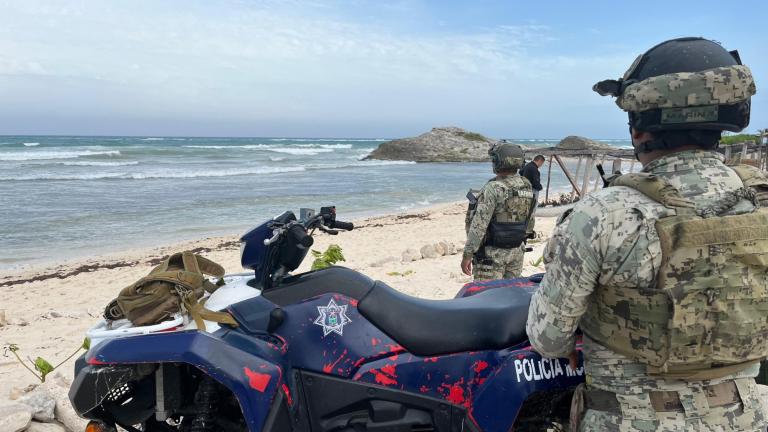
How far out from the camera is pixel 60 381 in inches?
167

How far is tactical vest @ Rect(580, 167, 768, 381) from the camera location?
5.39ft

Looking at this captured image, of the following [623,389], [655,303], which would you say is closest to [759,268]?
[655,303]

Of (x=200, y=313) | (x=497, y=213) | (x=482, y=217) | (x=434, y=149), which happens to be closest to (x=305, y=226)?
(x=200, y=313)

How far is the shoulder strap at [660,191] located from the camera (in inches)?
66.4

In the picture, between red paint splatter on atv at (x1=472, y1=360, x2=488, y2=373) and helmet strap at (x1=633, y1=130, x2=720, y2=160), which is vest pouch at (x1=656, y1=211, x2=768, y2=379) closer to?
helmet strap at (x1=633, y1=130, x2=720, y2=160)

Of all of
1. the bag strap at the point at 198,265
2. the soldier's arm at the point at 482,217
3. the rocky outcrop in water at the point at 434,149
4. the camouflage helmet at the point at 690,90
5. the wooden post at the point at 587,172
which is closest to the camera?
the camouflage helmet at the point at 690,90

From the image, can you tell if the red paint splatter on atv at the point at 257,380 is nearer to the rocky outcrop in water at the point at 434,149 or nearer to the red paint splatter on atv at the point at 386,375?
the red paint splatter on atv at the point at 386,375

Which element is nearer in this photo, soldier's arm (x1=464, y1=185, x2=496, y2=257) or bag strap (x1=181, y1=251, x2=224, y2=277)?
bag strap (x1=181, y1=251, x2=224, y2=277)

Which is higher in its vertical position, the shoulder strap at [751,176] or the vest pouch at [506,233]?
the shoulder strap at [751,176]

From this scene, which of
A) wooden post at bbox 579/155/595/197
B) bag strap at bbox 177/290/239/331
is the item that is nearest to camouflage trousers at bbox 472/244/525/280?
bag strap at bbox 177/290/239/331

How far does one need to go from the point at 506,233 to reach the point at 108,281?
A: 271 inches

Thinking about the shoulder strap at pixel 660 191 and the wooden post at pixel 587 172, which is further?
the wooden post at pixel 587 172

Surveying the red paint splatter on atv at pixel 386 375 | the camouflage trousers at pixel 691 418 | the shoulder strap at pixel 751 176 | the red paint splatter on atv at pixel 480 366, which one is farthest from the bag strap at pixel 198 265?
the shoulder strap at pixel 751 176

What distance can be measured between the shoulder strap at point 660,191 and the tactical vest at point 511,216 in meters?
3.58
